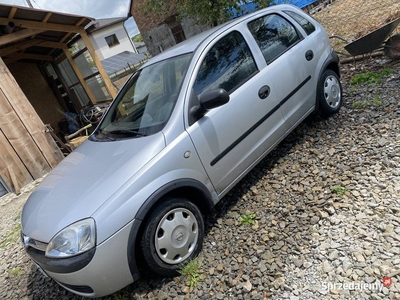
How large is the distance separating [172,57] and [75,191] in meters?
1.68

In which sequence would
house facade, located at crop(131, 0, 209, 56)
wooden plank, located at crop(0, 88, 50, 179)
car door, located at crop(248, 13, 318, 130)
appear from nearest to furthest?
car door, located at crop(248, 13, 318, 130) < wooden plank, located at crop(0, 88, 50, 179) < house facade, located at crop(131, 0, 209, 56)

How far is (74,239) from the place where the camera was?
1998mm

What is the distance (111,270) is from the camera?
6.77 ft

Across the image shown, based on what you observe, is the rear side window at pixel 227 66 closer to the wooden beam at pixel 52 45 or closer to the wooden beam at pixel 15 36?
the wooden beam at pixel 15 36

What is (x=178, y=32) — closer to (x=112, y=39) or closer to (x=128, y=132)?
(x=112, y=39)

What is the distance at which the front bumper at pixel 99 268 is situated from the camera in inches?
78.2

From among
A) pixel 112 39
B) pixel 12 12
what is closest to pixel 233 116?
pixel 12 12

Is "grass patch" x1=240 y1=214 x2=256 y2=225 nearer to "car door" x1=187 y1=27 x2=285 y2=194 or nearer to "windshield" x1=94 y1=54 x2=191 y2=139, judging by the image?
"car door" x1=187 y1=27 x2=285 y2=194

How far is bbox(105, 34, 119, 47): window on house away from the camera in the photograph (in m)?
33.0

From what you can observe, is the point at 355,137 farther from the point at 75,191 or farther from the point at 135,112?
the point at 75,191

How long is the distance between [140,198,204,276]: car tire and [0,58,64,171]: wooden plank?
480 centimetres

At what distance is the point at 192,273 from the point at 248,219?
0.76 metres

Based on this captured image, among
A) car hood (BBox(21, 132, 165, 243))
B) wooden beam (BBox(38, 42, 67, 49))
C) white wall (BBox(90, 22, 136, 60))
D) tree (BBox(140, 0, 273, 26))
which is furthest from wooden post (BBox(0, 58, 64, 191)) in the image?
white wall (BBox(90, 22, 136, 60))

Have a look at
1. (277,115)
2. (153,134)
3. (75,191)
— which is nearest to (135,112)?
(153,134)
